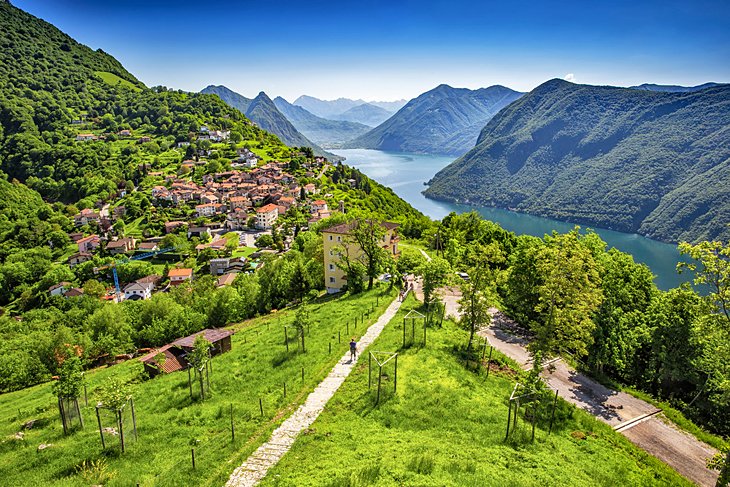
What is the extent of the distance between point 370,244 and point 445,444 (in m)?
21.1

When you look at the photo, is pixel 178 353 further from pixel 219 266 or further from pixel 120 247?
pixel 120 247

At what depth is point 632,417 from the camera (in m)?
20.4

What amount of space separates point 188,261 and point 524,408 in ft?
249

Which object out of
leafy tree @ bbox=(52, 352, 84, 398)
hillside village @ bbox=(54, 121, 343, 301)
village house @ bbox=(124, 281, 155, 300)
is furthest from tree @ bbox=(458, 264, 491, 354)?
village house @ bbox=(124, 281, 155, 300)

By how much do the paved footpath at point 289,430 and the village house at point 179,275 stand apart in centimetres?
5859

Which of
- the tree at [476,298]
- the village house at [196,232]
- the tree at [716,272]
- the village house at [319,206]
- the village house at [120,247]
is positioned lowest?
the village house at [120,247]

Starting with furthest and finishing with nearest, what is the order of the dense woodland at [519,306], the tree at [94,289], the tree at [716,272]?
the tree at [94,289] → the dense woodland at [519,306] → the tree at [716,272]

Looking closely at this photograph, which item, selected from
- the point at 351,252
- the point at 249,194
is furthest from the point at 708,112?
the point at 351,252

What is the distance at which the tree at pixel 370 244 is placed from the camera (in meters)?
34.4

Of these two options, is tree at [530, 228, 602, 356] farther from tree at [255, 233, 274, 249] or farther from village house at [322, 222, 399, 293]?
tree at [255, 233, 274, 249]

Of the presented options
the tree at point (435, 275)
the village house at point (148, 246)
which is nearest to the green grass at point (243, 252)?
the village house at point (148, 246)

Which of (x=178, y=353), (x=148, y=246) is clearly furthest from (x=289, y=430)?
(x=148, y=246)

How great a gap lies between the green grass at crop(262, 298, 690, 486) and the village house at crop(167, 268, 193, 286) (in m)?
61.2

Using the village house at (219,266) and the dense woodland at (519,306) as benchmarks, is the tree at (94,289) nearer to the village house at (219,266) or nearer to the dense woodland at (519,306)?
the dense woodland at (519,306)
